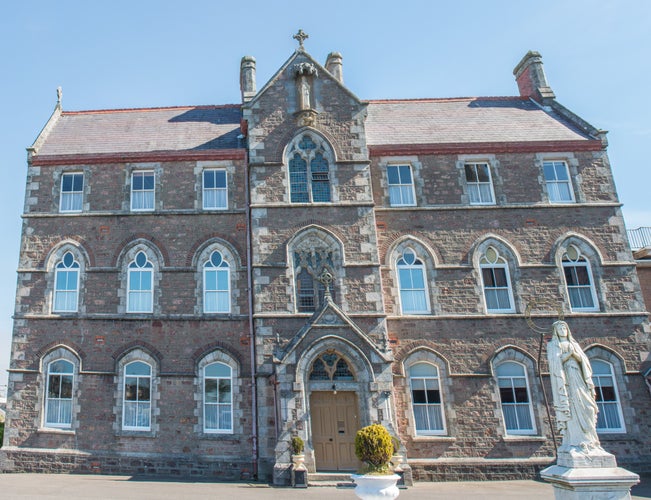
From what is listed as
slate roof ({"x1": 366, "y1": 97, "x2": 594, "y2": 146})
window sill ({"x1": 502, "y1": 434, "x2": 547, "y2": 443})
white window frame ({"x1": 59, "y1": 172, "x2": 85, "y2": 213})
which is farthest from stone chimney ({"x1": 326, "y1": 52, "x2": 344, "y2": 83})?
window sill ({"x1": 502, "y1": 434, "x2": 547, "y2": 443})

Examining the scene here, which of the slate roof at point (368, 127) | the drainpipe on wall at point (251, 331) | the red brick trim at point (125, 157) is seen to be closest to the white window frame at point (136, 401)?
the drainpipe on wall at point (251, 331)

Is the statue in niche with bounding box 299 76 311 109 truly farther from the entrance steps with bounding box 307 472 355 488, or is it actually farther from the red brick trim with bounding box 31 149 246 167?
the entrance steps with bounding box 307 472 355 488

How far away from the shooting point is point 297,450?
586 inches

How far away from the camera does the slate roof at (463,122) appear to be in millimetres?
20609

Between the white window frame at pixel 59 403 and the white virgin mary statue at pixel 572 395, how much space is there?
14.7 metres

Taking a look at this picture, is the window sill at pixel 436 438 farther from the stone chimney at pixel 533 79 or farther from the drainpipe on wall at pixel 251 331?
the stone chimney at pixel 533 79

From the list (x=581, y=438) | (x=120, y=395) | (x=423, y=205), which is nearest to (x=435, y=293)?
(x=423, y=205)

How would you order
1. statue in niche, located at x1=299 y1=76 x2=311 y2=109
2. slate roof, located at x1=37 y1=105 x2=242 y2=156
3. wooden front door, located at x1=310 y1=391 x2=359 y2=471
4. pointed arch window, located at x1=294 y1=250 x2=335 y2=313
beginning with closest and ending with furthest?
wooden front door, located at x1=310 y1=391 x2=359 y2=471 < pointed arch window, located at x1=294 y1=250 x2=335 y2=313 < statue in niche, located at x1=299 y1=76 x2=311 y2=109 < slate roof, located at x1=37 y1=105 x2=242 y2=156

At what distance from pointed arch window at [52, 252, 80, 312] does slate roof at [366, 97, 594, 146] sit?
38.1ft

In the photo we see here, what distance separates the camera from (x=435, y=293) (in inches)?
717

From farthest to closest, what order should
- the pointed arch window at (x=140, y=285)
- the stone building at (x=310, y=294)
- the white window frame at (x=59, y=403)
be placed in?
the pointed arch window at (x=140, y=285) → the white window frame at (x=59, y=403) → the stone building at (x=310, y=294)

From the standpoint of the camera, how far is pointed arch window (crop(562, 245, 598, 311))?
60.8ft

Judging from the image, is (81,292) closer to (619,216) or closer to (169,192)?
(169,192)

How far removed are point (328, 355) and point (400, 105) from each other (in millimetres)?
12387
